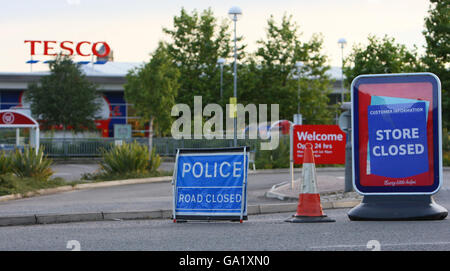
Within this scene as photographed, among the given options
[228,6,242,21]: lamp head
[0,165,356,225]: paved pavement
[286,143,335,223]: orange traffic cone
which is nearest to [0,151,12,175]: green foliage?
[0,165,356,225]: paved pavement

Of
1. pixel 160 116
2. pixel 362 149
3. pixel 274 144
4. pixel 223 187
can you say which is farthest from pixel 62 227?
pixel 160 116

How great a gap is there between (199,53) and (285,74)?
A: 6.39m

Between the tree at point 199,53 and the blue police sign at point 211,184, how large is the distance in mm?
36755

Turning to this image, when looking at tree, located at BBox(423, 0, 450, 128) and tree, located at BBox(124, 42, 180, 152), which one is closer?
tree, located at BBox(124, 42, 180, 152)

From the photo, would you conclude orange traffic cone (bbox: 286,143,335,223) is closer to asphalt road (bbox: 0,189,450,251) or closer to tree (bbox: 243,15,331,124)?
asphalt road (bbox: 0,189,450,251)

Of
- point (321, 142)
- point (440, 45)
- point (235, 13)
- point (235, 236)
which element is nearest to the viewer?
point (235, 236)

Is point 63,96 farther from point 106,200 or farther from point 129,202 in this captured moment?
point 129,202

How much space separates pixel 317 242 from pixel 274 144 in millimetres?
21214

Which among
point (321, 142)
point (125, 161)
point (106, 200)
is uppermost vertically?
point (321, 142)

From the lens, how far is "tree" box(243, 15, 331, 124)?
48031 mm

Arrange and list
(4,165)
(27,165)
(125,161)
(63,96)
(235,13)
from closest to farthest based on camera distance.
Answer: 1. (4,165)
2. (27,165)
3. (125,161)
4. (235,13)
5. (63,96)

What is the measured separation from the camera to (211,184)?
9.91m

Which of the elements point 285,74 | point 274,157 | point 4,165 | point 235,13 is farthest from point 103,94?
point 4,165

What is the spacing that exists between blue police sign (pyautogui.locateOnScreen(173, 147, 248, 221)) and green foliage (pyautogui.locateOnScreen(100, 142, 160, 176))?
11.0 m
